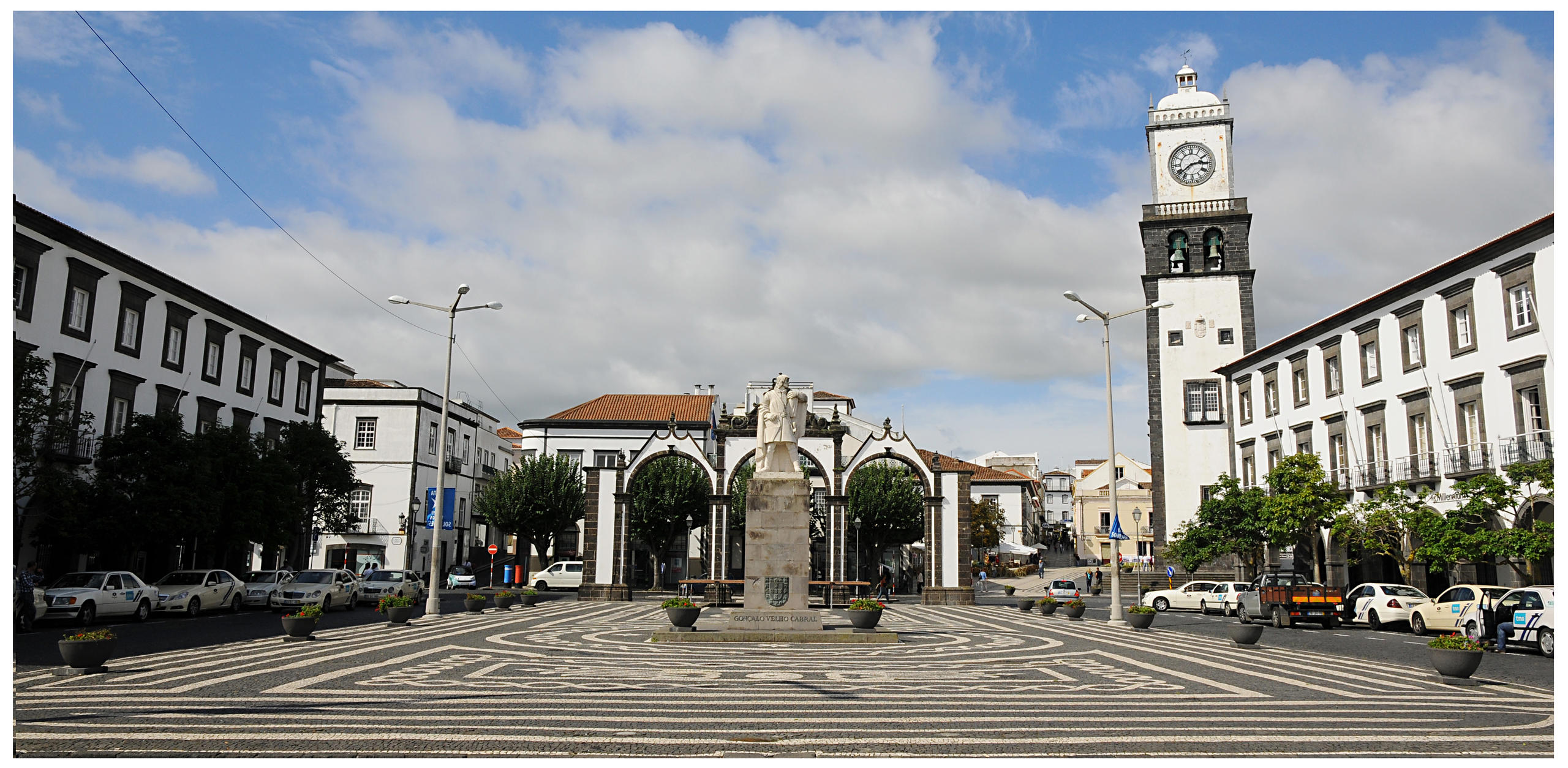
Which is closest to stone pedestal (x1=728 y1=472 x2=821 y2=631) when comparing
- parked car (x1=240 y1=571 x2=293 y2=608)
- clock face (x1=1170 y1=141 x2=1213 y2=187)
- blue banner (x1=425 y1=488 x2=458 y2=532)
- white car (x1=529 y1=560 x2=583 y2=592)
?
parked car (x1=240 y1=571 x2=293 y2=608)

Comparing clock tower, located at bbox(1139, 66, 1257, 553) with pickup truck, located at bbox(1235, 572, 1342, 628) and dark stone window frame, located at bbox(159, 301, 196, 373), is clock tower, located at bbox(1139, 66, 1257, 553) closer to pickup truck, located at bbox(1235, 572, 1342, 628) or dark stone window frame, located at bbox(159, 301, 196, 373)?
pickup truck, located at bbox(1235, 572, 1342, 628)

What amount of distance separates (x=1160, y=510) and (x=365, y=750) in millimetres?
48380

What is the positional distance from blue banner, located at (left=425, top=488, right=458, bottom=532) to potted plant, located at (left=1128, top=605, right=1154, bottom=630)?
38.9 metres

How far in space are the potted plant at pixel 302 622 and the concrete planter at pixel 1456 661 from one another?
60.4 ft

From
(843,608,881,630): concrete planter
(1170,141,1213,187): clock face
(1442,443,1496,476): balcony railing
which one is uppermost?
(1170,141,1213,187): clock face

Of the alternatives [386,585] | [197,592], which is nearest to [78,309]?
[197,592]

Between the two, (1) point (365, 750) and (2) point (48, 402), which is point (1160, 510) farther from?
(1) point (365, 750)

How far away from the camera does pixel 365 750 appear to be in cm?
844

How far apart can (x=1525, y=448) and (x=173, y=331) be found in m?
44.7

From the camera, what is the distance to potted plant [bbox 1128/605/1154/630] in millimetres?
26266

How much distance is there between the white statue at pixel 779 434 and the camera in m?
22.3

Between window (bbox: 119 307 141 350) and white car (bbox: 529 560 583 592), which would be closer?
window (bbox: 119 307 141 350)

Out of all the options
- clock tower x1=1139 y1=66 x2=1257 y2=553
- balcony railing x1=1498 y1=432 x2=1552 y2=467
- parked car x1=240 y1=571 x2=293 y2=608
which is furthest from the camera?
clock tower x1=1139 y1=66 x2=1257 y2=553

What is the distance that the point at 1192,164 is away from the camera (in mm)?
55906
